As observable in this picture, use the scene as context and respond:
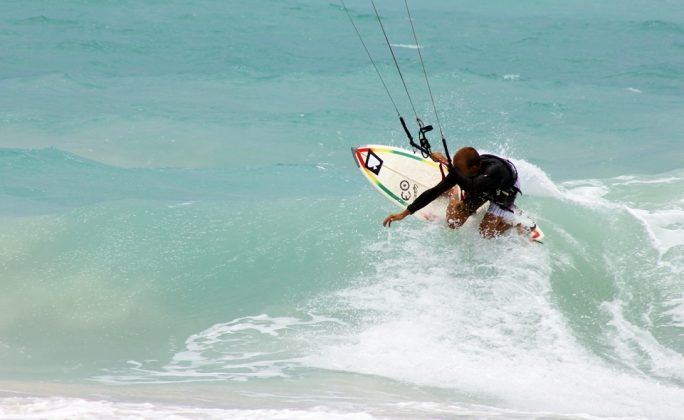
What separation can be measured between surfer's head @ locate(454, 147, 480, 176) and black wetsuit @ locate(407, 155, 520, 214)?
0.04 m

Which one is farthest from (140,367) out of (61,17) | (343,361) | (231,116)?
(61,17)

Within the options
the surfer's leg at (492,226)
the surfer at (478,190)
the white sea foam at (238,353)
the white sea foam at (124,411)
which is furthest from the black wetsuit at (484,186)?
the white sea foam at (124,411)

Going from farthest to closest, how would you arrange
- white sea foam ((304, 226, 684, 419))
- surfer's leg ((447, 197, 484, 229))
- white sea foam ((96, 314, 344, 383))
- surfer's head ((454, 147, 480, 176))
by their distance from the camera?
surfer's leg ((447, 197, 484, 229))
surfer's head ((454, 147, 480, 176))
white sea foam ((96, 314, 344, 383))
white sea foam ((304, 226, 684, 419))

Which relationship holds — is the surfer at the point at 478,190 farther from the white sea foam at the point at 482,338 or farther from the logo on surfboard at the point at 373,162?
the logo on surfboard at the point at 373,162

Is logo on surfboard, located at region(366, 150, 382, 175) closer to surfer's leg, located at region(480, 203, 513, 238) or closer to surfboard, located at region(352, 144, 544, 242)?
surfboard, located at region(352, 144, 544, 242)

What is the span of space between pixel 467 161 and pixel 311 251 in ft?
6.84

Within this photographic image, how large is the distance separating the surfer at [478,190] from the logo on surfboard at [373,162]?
0.68 metres

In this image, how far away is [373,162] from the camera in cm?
907

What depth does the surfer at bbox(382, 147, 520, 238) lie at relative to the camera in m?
7.48

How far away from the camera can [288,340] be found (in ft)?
23.5

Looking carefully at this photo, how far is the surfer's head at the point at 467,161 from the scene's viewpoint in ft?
24.4

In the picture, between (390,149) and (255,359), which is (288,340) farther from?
(390,149)

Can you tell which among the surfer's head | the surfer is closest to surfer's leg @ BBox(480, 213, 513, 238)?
the surfer

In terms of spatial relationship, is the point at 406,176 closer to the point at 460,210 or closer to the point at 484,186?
the point at 460,210
